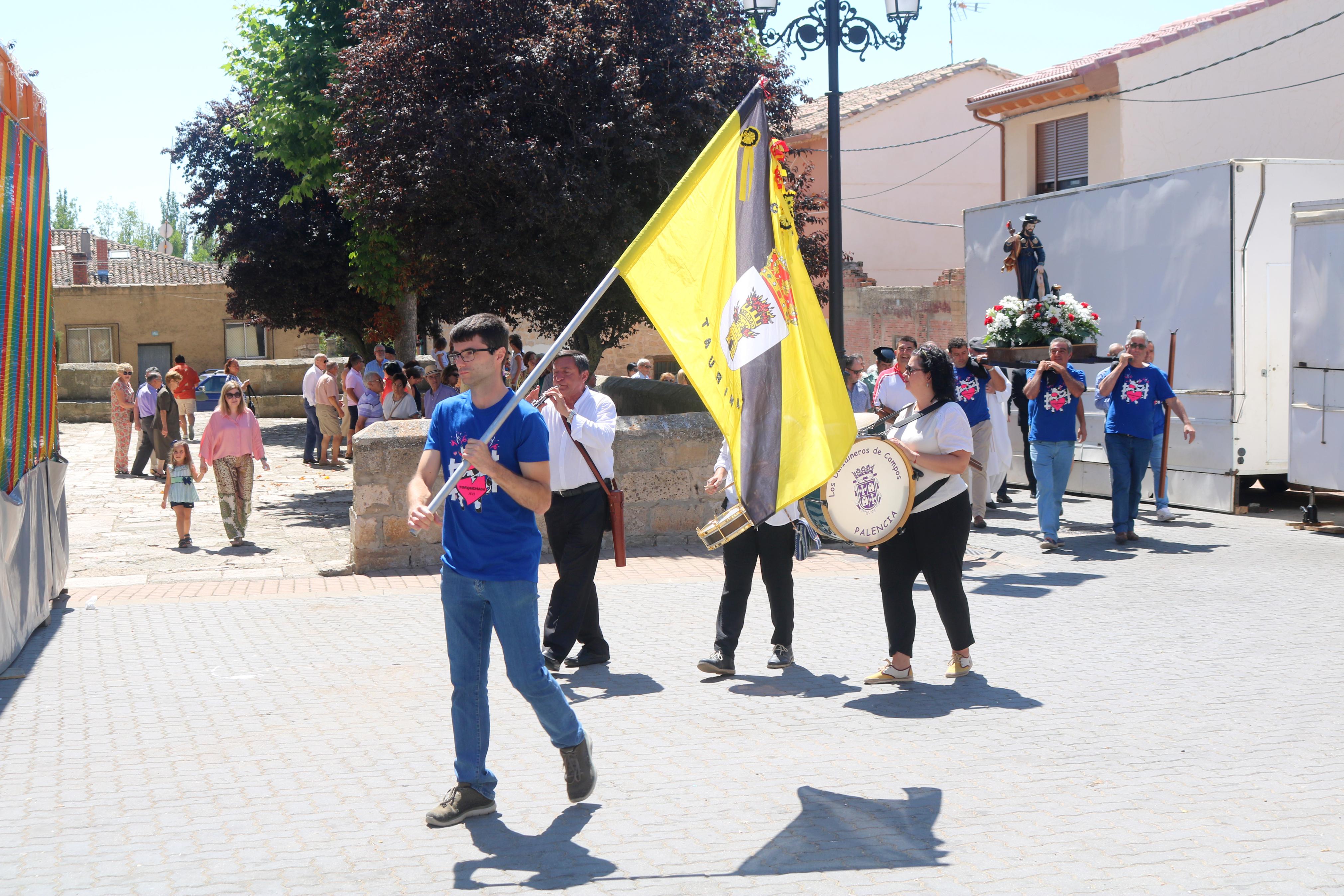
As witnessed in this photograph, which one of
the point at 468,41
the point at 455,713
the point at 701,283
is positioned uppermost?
the point at 468,41

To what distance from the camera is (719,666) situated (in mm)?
6961

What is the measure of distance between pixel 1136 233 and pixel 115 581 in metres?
11.2

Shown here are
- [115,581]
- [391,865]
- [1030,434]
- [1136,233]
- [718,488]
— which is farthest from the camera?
[1136,233]

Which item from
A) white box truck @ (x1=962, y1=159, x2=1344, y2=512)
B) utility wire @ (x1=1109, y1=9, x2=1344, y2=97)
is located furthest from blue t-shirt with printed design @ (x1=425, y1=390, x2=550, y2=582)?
utility wire @ (x1=1109, y1=9, x2=1344, y2=97)

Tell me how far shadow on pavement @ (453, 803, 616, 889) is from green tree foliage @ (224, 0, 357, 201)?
51.3 feet

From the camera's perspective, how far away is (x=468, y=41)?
44.8ft

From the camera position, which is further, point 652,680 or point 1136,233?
point 1136,233

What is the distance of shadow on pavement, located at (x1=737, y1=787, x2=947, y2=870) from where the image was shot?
4.27 m

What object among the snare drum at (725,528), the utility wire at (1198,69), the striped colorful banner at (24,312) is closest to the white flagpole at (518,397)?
the snare drum at (725,528)

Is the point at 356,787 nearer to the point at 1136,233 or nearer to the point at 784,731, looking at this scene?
the point at 784,731

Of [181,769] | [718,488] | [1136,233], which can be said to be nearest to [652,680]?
[718,488]

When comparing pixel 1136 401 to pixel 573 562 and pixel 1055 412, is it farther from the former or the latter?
pixel 573 562

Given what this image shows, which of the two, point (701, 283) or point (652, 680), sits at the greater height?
point (701, 283)

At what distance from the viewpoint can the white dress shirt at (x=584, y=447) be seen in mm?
7082
